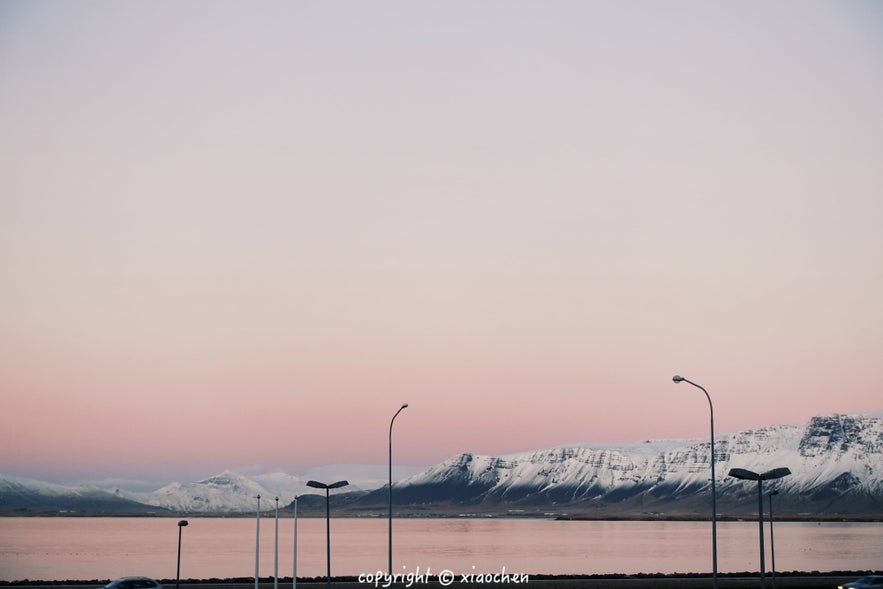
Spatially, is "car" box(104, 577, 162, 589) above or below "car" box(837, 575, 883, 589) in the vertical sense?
above

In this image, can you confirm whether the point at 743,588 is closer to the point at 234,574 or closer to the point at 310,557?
the point at 234,574

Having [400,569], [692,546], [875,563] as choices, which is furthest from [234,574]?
[692,546]

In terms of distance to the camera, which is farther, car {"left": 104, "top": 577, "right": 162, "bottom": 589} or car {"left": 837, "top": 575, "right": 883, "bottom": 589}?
car {"left": 837, "top": 575, "right": 883, "bottom": 589}

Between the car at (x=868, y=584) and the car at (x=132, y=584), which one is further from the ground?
the car at (x=132, y=584)

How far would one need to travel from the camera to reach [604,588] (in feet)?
216

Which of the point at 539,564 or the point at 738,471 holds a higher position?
the point at 738,471

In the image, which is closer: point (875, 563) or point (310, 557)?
point (875, 563)

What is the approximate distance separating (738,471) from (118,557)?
126 metres

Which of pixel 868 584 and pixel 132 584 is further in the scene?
pixel 868 584

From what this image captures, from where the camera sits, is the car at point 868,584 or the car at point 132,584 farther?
the car at point 868,584

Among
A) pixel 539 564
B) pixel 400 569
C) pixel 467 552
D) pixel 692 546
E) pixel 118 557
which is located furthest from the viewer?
pixel 692 546

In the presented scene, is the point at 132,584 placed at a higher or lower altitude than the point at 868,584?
higher

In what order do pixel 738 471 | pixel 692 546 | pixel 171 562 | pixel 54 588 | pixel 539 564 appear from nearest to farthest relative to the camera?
pixel 738 471 → pixel 54 588 → pixel 539 564 → pixel 171 562 → pixel 692 546

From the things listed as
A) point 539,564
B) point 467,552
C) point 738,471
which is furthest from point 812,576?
point 467,552
